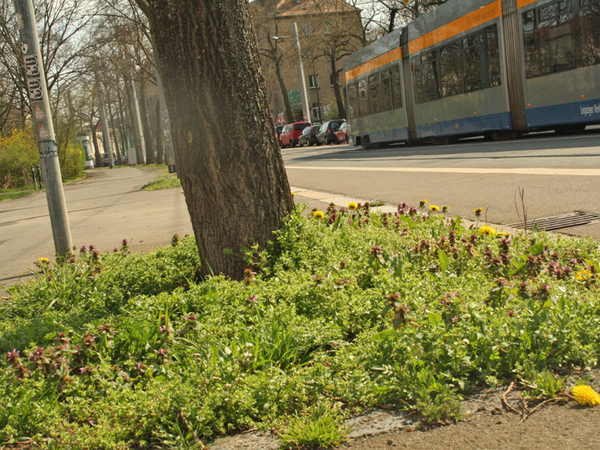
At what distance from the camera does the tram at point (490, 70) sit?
49.0 feet

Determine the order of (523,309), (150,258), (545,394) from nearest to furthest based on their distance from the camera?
1. (545,394)
2. (523,309)
3. (150,258)

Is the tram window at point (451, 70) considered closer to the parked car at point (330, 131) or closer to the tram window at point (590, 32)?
the tram window at point (590, 32)

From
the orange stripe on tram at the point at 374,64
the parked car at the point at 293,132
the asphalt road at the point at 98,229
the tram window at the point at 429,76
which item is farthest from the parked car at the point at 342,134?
the asphalt road at the point at 98,229

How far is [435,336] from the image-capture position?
2.67m

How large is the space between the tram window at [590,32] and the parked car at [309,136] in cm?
3339

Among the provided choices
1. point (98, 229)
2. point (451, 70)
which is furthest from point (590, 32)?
point (98, 229)

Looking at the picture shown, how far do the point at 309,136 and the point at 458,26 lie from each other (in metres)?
30.3

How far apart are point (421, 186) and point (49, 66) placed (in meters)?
22.7

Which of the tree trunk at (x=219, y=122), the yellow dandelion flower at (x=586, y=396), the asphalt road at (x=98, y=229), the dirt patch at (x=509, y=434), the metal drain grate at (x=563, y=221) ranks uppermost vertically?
the tree trunk at (x=219, y=122)

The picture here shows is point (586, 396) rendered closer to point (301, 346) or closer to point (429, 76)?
point (301, 346)

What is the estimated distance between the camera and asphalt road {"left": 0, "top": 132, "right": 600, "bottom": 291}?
23.9 ft

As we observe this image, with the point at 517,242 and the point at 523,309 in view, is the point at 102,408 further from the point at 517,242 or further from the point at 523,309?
the point at 517,242

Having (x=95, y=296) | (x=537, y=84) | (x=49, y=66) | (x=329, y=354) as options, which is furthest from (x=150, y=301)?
(x=49, y=66)

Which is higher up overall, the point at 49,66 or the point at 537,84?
the point at 49,66
